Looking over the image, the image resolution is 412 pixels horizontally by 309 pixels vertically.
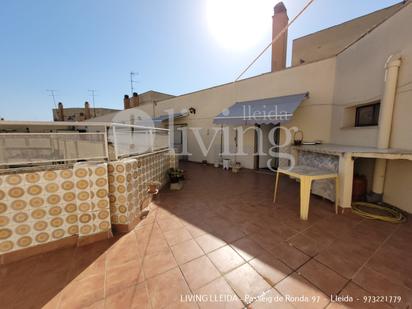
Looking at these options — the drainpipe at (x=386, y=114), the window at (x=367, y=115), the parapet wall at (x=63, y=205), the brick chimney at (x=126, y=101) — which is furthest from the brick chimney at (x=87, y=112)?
the drainpipe at (x=386, y=114)

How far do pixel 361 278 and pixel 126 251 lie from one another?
3119 mm

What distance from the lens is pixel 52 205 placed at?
232 cm

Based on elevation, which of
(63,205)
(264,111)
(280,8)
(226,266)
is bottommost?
(226,266)

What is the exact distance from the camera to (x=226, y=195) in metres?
4.60

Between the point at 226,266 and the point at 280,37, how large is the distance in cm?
924

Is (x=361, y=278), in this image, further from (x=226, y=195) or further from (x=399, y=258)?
(x=226, y=195)

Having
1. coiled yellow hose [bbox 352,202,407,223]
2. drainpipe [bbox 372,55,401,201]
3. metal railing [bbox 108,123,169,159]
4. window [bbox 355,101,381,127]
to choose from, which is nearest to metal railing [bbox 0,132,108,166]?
metal railing [bbox 108,123,169,159]

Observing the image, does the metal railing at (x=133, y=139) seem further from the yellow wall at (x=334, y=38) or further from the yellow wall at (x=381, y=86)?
the yellow wall at (x=334, y=38)

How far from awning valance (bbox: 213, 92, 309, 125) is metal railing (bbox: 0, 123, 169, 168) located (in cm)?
458

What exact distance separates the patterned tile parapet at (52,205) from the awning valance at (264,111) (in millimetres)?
5365

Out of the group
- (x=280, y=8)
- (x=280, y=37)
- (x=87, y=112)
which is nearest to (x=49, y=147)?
(x=280, y=37)

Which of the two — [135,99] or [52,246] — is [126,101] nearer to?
[135,99]

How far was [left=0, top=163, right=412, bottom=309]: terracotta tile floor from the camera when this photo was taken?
1.64 meters

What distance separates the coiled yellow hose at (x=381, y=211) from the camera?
307cm
